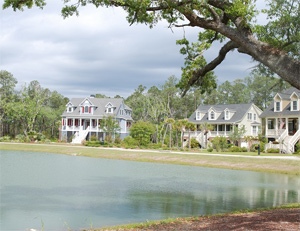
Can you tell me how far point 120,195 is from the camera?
49.3ft

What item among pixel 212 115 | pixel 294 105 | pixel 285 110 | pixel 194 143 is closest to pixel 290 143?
pixel 294 105

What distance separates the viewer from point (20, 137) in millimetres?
55500

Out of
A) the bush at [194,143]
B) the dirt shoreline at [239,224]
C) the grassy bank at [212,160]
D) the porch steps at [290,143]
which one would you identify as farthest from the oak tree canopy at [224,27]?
the bush at [194,143]

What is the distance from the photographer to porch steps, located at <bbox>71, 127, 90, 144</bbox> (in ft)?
185

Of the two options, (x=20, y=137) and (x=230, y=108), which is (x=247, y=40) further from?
(x=20, y=137)

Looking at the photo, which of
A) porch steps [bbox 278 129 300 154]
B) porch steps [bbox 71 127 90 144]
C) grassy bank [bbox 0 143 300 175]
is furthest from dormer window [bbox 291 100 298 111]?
porch steps [bbox 71 127 90 144]

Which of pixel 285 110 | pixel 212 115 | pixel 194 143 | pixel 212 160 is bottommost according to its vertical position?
pixel 212 160

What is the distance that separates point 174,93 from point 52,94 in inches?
1167

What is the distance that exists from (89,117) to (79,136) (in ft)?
12.5

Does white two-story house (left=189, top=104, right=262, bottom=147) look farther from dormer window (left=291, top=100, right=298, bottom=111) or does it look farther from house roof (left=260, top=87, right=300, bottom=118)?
dormer window (left=291, top=100, right=298, bottom=111)

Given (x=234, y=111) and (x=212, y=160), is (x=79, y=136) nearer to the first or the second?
(x=234, y=111)

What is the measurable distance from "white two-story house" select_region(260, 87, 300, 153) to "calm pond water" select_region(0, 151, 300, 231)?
18.0 m

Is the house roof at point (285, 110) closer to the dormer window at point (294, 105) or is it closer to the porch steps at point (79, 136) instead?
the dormer window at point (294, 105)

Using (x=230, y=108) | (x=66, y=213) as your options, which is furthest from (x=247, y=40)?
(x=230, y=108)
